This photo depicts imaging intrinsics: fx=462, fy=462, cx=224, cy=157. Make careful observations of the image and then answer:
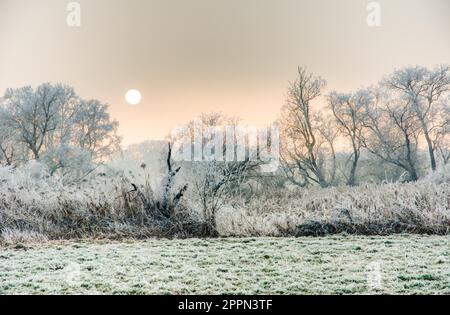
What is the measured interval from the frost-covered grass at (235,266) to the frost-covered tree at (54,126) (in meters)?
5.58

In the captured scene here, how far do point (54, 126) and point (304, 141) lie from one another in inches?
265

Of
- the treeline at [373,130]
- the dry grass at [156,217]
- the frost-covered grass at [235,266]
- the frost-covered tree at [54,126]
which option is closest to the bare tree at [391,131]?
the treeline at [373,130]

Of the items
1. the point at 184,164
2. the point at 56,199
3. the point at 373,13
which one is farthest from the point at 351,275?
the point at 184,164

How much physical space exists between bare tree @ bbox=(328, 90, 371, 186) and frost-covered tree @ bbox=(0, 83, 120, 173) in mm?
6670

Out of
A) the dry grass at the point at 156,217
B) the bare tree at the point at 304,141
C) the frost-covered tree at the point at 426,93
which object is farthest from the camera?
the frost-covered tree at the point at 426,93

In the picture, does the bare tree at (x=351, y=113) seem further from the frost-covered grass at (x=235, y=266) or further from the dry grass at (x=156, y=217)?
the frost-covered grass at (x=235, y=266)

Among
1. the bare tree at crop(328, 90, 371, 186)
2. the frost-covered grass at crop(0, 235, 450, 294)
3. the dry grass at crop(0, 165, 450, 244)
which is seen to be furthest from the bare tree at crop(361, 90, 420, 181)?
the frost-covered grass at crop(0, 235, 450, 294)

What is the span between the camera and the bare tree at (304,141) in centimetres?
1206

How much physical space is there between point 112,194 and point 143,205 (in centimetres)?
56

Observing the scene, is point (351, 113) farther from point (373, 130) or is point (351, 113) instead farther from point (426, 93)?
point (426, 93)

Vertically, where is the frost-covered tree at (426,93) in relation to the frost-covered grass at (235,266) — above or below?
above

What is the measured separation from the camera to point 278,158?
12.4m

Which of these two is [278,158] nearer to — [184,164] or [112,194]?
[184,164]

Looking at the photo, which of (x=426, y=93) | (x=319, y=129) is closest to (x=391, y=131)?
(x=426, y=93)
